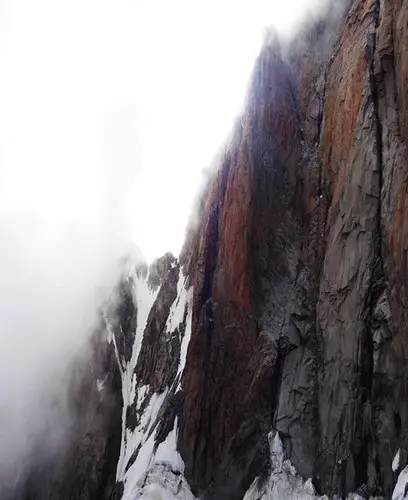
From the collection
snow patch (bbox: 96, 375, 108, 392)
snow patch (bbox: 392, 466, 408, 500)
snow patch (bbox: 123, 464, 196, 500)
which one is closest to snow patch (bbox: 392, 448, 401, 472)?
snow patch (bbox: 392, 466, 408, 500)

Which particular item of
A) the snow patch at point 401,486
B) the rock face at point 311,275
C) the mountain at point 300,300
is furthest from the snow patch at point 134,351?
the snow patch at point 401,486

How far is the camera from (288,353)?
2439 centimetres

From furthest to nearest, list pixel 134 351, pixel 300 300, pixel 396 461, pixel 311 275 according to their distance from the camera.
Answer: pixel 134 351, pixel 300 300, pixel 311 275, pixel 396 461

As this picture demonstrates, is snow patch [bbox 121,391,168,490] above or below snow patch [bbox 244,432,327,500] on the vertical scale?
above

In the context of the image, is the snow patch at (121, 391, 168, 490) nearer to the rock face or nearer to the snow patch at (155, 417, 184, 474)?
the snow patch at (155, 417, 184, 474)

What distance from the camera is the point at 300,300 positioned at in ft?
81.7

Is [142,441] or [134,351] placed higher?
[134,351]

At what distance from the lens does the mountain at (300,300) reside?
19.2m

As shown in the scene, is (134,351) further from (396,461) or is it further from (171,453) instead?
(396,461)

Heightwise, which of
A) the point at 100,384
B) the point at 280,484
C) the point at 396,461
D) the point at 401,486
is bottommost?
the point at 401,486

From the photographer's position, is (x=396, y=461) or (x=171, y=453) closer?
(x=396, y=461)

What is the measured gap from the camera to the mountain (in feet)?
63.1

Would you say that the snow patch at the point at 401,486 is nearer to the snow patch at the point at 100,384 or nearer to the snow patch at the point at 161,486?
the snow patch at the point at 161,486

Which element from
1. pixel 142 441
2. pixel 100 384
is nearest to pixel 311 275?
pixel 142 441
